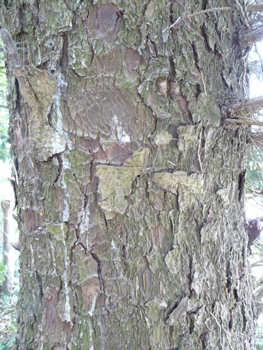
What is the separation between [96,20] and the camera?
82 centimetres

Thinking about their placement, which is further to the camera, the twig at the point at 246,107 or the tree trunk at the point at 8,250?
the tree trunk at the point at 8,250

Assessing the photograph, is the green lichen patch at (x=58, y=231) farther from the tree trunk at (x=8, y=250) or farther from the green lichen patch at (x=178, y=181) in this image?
the tree trunk at (x=8, y=250)

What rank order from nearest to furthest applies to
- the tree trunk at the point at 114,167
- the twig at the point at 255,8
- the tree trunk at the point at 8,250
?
the tree trunk at the point at 114,167 < the twig at the point at 255,8 < the tree trunk at the point at 8,250

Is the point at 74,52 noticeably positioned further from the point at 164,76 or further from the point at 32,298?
the point at 32,298

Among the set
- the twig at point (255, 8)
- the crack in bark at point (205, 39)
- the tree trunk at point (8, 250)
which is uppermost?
the twig at point (255, 8)

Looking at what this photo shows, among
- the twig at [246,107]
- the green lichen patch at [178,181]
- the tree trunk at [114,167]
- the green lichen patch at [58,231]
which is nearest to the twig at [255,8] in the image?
the tree trunk at [114,167]

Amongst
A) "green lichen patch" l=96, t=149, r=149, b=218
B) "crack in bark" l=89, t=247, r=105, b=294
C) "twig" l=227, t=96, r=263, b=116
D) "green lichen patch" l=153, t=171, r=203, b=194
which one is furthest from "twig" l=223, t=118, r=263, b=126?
"crack in bark" l=89, t=247, r=105, b=294

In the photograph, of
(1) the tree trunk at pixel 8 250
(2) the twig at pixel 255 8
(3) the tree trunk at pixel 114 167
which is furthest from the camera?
(1) the tree trunk at pixel 8 250

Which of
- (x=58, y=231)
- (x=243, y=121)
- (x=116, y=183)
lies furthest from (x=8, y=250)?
(x=243, y=121)

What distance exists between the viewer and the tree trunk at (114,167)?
2.75ft

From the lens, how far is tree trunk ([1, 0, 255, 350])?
0.84m

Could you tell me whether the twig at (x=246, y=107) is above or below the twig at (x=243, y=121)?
above

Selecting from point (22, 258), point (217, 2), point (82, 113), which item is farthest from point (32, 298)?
point (217, 2)

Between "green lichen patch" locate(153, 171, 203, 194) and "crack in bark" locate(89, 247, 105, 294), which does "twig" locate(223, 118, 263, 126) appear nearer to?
"green lichen patch" locate(153, 171, 203, 194)
